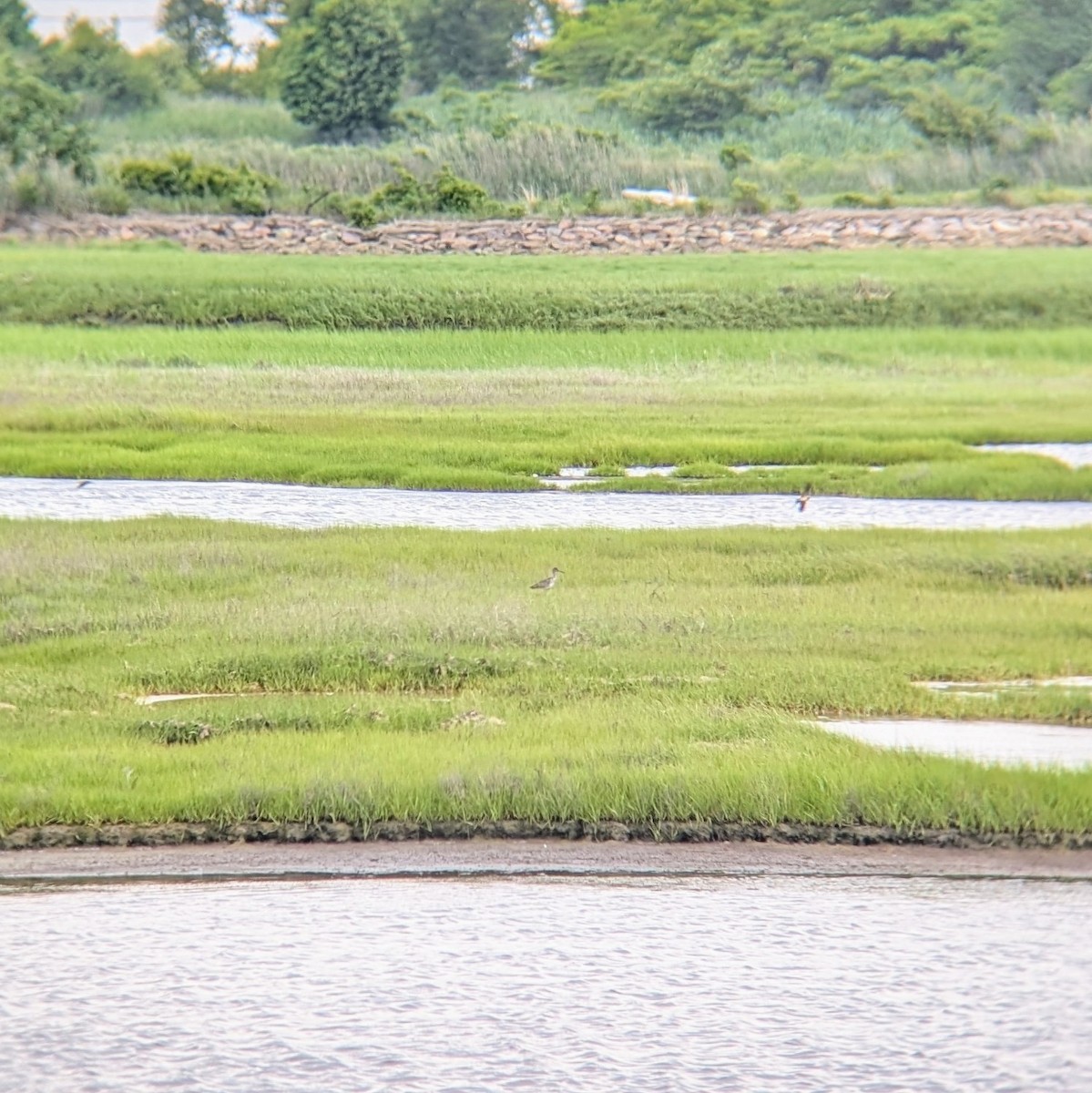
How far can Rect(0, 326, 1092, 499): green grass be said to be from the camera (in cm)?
635

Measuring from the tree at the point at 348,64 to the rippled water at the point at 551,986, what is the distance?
3.78 m

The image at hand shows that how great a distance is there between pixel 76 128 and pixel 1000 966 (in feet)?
17.8

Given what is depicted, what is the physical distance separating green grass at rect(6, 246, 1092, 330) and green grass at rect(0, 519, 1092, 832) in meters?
1.00

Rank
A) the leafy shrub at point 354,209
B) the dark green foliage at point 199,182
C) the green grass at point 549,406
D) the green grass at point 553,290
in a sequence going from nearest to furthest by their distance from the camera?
the green grass at point 549,406 < the green grass at point 553,290 < the leafy shrub at point 354,209 < the dark green foliage at point 199,182

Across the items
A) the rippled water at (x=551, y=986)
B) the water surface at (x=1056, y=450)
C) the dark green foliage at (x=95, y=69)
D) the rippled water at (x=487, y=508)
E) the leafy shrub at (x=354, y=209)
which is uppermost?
the dark green foliage at (x=95, y=69)

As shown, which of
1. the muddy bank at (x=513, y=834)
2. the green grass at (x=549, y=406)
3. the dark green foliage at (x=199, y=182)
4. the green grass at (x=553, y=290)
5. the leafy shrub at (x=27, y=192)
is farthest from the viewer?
the leafy shrub at (x=27, y=192)

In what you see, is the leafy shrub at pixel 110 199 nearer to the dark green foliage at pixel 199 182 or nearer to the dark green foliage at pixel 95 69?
the dark green foliage at pixel 199 182

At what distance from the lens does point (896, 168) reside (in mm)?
6801

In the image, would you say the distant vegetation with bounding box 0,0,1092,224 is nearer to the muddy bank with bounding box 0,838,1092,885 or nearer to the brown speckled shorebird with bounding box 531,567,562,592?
the brown speckled shorebird with bounding box 531,567,562,592

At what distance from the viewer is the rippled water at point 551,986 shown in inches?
139

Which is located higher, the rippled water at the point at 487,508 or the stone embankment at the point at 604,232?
the stone embankment at the point at 604,232

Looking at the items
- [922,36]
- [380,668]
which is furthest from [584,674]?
[922,36]

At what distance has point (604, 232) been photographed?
714 cm

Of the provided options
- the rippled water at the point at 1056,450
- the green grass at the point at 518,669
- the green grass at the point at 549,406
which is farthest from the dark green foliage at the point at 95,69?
the rippled water at the point at 1056,450
